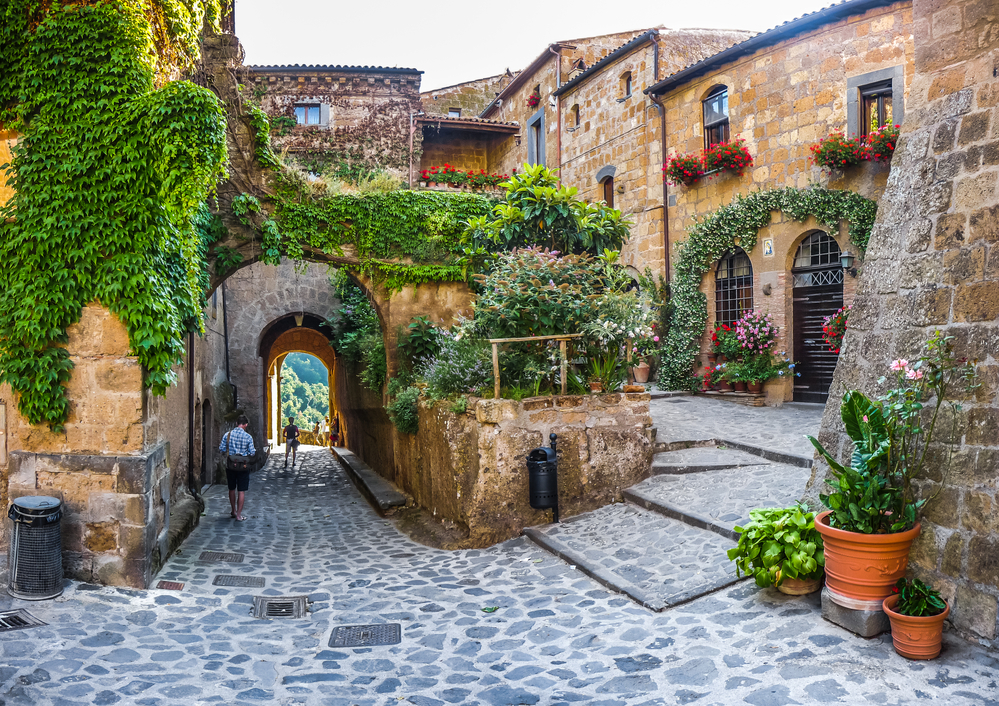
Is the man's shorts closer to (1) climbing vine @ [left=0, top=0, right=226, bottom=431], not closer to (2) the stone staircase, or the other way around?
(1) climbing vine @ [left=0, top=0, right=226, bottom=431]

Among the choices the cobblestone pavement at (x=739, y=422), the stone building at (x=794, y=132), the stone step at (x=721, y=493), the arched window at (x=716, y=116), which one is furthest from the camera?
the arched window at (x=716, y=116)

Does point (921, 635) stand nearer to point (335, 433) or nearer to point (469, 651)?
point (469, 651)

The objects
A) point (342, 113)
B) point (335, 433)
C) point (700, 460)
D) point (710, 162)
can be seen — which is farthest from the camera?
point (335, 433)

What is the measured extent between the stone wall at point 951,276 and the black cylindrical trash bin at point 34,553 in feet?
20.6

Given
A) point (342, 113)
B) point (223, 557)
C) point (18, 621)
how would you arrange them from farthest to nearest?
point (342, 113)
point (223, 557)
point (18, 621)

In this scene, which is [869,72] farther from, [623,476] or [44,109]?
[44,109]

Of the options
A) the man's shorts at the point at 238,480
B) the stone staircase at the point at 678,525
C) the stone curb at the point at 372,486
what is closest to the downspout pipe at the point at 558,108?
the stone curb at the point at 372,486

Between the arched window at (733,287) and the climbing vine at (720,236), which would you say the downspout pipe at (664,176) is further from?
the arched window at (733,287)

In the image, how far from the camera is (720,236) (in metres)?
14.1

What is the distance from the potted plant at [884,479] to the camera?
4316 mm

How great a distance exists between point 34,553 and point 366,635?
2913 millimetres

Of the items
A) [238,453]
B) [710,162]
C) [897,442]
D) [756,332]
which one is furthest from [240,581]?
[710,162]

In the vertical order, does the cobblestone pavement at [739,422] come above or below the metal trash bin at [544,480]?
above

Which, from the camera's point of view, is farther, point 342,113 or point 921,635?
point 342,113
